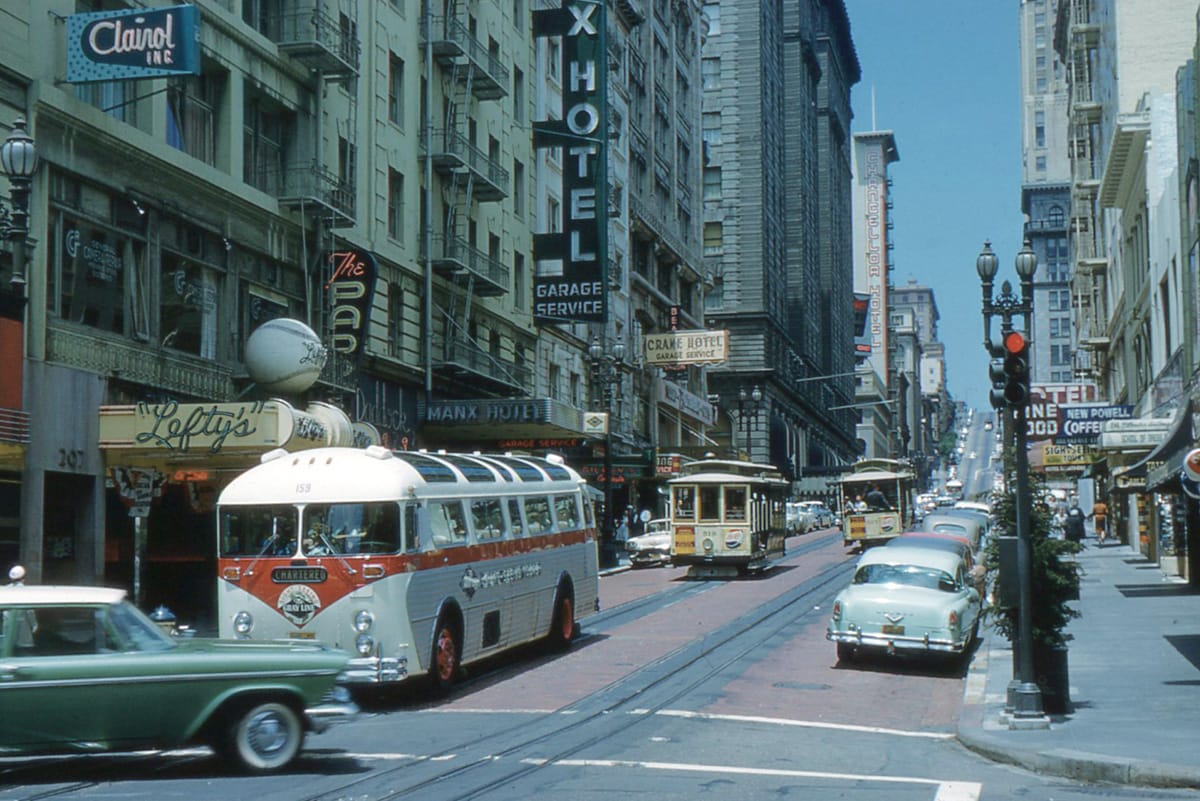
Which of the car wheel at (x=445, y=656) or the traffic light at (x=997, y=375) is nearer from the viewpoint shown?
the traffic light at (x=997, y=375)

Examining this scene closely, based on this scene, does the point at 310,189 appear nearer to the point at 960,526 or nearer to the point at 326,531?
the point at 326,531

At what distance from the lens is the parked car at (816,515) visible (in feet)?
262

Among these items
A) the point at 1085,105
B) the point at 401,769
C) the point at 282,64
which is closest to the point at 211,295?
the point at 282,64

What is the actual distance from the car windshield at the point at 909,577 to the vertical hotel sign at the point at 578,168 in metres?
26.6

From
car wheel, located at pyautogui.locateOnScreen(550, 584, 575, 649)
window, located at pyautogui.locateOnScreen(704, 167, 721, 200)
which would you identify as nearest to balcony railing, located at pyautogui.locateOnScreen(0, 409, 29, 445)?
car wheel, located at pyautogui.locateOnScreen(550, 584, 575, 649)

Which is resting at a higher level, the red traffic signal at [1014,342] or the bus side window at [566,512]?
the red traffic signal at [1014,342]

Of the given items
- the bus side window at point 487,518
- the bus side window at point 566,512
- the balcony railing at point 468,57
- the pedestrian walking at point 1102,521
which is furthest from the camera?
the pedestrian walking at point 1102,521

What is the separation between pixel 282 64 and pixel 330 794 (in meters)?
24.0

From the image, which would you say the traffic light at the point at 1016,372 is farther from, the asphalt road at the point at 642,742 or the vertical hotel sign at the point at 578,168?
the vertical hotel sign at the point at 578,168

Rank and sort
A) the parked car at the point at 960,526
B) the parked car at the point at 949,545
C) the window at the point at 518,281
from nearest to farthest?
1. the parked car at the point at 949,545
2. the parked car at the point at 960,526
3. the window at the point at 518,281

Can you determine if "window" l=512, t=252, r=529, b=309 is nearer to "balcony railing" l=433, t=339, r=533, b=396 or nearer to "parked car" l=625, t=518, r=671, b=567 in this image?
"balcony railing" l=433, t=339, r=533, b=396

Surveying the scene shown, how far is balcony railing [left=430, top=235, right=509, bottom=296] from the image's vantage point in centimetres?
4210

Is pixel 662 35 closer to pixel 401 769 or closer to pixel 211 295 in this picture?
pixel 211 295

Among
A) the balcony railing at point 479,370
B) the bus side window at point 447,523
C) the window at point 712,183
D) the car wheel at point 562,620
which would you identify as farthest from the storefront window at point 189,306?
the window at point 712,183
